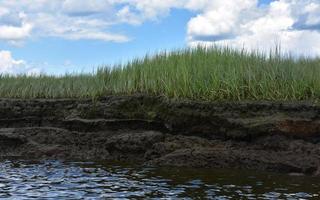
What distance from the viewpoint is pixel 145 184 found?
10109 mm

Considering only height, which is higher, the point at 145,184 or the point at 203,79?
the point at 203,79

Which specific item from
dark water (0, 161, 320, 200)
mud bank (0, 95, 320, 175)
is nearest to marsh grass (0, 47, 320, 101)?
mud bank (0, 95, 320, 175)

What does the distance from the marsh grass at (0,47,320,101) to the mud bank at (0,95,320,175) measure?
1.94ft

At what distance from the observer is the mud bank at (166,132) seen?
39.0ft

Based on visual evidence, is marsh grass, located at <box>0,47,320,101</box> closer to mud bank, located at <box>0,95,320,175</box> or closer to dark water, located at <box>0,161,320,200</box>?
mud bank, located at <box>0,95,320,175</box>

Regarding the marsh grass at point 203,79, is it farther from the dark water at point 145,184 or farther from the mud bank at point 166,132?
the dark water at point 145,184

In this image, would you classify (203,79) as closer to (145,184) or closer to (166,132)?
(166,132)

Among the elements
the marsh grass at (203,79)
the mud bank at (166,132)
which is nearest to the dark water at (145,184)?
the mud bank at (166,132)

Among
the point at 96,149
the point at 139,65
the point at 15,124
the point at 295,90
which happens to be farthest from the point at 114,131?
the point at 295,90

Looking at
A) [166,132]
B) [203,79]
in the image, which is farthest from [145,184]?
[203,79]

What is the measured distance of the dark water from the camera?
9180mm

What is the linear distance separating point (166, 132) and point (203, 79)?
1767 millimetres

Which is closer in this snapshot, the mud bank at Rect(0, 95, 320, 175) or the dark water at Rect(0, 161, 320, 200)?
the dark water at Rect(0, 161, 320, 200)

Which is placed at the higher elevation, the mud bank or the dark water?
the mud bank
